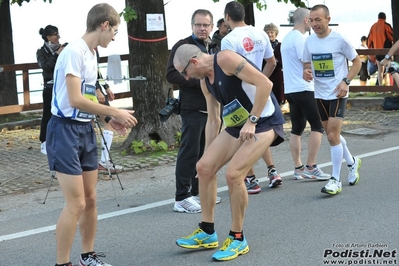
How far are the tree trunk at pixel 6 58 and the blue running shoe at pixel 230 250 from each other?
1046cm

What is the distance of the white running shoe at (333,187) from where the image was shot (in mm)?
7871

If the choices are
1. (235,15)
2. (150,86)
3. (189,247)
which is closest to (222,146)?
(189,247)

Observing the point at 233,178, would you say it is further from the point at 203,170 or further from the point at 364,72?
the point at 364,72

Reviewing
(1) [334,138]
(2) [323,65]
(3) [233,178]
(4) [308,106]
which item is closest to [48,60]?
(4) [308,106]

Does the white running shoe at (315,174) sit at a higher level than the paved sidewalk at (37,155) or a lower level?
lower

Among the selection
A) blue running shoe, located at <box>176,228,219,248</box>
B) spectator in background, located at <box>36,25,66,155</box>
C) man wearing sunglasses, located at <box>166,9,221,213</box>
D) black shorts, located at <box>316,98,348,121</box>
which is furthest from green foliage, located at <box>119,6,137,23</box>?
blue running shoe, located at <box>176,228,219,248</box>

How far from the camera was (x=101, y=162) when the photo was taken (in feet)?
32.2

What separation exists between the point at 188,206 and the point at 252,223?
2.63 feet

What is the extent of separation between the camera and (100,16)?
5.32m

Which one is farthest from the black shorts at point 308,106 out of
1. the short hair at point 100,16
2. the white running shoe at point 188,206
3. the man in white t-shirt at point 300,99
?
the short hair at point 100,16

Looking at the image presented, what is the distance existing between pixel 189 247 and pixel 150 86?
546 cm

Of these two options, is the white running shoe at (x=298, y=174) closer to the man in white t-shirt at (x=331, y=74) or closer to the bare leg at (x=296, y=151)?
the bare leg at (x=296, y=151)

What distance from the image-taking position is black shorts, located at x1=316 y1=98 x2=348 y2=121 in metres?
8.05

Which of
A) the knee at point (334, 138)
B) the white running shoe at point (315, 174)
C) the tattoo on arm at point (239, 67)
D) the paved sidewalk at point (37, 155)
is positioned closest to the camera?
the tattoo on arm at point (239, 67)
